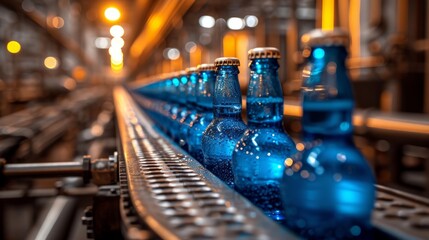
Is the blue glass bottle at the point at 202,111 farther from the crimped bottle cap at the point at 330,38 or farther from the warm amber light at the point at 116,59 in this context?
the warm amber light at the point at 116,59

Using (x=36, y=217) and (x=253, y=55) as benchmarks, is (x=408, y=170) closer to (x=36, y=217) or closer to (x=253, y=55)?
(x=36, y=217)

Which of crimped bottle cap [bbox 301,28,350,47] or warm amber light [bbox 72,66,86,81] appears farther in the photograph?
warm amber light [bbox 72,66,86,81]

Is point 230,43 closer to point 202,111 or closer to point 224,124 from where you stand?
point 202,111

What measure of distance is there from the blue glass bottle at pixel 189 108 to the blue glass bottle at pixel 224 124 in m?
0.28

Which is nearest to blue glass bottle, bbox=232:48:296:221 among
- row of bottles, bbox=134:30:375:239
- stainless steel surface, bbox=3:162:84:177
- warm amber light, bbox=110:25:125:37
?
row of bottles, bbox=134:30:375:239

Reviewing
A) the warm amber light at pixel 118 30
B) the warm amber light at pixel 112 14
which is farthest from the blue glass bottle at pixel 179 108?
the warm amber light at pixel 118 30

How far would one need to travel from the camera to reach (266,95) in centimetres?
78

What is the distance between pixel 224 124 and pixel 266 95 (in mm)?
204

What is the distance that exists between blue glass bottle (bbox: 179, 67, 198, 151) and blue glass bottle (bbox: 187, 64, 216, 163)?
2.3 inches

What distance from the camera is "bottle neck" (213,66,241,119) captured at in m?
0.96

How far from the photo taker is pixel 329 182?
1.74 feet

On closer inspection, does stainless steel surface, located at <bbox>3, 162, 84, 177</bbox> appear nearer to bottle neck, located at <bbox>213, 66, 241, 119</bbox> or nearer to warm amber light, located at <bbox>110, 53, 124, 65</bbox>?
bottle neck, located at <bbox>213, 66, 241, 119</bbox>

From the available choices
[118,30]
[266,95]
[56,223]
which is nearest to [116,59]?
[118,30]

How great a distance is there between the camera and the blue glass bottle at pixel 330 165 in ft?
1.76
